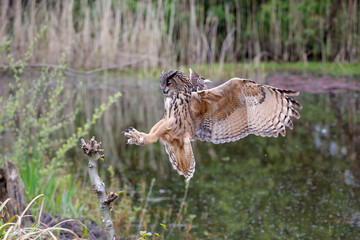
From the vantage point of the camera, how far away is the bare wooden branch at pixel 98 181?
1.75m

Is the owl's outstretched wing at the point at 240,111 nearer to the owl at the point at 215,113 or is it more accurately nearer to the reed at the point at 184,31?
the owl at the point at 215,113

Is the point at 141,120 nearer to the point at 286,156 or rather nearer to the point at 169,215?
the point at 286,156

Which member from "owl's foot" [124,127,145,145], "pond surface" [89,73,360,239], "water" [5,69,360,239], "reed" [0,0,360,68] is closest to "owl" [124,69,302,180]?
"owl's foot" [124,127,145,145]

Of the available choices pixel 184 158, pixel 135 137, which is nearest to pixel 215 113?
pixel 184 158

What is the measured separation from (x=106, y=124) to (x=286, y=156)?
3.17 meters

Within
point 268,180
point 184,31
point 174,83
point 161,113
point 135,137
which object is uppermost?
point 184,31

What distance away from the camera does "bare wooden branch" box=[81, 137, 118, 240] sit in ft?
5.75

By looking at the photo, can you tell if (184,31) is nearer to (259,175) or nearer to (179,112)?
(259,175)

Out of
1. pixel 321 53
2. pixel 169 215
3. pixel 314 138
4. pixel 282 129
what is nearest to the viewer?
pixel 282 129

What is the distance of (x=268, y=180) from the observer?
576 cm

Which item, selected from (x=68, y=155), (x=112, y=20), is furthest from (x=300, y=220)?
(x=112, y=20)

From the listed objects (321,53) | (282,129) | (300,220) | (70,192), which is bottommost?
(300,220)

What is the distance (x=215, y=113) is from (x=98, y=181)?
80 centimetres

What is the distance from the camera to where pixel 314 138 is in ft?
23.7
